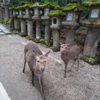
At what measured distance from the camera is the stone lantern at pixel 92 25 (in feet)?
15.3

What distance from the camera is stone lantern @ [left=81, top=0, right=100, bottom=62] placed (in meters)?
4.66

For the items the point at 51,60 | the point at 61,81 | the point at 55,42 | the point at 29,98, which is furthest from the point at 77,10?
the point at 29,98

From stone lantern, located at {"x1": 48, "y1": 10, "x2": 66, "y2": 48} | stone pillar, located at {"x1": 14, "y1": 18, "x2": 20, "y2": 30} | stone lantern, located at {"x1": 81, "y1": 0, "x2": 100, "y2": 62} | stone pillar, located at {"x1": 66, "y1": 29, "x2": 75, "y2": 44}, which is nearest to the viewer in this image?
stone lantern, located at {"x1": 81, "y1": 0, "x2": 100, "y2": 62}

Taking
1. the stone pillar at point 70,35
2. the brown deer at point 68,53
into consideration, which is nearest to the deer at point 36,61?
the brown deer at point 68,53

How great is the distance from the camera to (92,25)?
4766mm

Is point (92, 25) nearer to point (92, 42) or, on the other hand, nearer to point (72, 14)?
point (92, 42)

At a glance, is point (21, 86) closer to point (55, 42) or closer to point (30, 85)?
point (30, 85)

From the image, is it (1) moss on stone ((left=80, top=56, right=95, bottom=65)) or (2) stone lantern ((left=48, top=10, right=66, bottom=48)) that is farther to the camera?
(2) stone lantern ((left=48, top=10, right=66, bottom=48))

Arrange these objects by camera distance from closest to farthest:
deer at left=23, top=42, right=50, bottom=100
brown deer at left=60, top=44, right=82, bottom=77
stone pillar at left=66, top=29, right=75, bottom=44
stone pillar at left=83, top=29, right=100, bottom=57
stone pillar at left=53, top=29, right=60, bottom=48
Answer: deer at left=23, top=42, right=50, bottom=100 → brown deer at left=60, top=44, right=82, bottom=77 → stone pillar at left=83, top=29, right=100, bottom=57 → stone pillar at left=66, top=29, right=75, bottom=44 → stone pillar at left=53, top=29, right=60, bottom=48

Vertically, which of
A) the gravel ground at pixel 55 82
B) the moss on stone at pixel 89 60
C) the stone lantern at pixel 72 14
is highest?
the stone lantern at pixel 72 14

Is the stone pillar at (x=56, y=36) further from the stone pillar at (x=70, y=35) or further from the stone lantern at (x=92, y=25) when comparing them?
the stone lantern at (x=92, y=25)

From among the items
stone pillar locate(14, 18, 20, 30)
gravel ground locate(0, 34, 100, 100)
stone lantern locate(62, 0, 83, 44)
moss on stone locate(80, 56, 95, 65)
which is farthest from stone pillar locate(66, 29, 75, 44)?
stone pillar locate(14, 18, 20, 30)

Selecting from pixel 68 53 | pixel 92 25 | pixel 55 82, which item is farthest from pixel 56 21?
pixel 55 82

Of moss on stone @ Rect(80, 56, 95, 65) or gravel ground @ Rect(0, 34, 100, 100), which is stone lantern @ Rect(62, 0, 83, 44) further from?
gravel ground @ Rect(0, 34, 100, 100)
